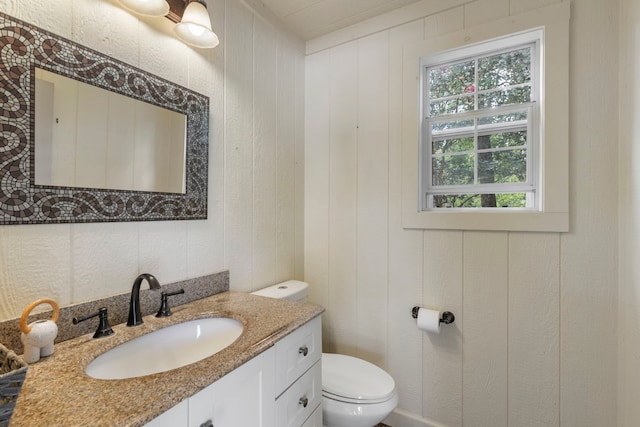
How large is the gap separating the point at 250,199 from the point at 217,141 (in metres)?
0.35

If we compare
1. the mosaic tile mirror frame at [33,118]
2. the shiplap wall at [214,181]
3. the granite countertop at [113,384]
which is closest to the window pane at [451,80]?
the shiplap wall at [214,181]

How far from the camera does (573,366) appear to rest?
1278mm

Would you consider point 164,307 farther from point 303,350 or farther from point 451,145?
point 451,145

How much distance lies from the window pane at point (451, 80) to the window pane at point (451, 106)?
1.4 inches

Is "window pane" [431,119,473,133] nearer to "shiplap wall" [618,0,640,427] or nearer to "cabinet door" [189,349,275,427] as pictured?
"shiplap wall" [618,0,640,427]

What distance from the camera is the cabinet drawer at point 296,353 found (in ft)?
3.11

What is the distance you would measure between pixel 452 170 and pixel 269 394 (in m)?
1.46

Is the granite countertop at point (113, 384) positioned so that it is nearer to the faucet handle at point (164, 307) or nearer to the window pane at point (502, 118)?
the faucet handle at point (164, 307)

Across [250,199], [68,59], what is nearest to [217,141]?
[250,199]

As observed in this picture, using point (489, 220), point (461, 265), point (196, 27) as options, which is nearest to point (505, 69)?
point (489, 220)

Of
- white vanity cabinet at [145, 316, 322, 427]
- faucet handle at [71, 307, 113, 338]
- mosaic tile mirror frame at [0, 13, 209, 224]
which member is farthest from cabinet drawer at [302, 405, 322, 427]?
mosaic tile mirror frame at [0, 13, 209, 224]

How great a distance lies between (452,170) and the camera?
1.65 m

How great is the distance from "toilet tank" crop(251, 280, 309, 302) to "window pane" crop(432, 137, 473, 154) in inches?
45.8

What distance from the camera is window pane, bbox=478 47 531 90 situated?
4.81ft
